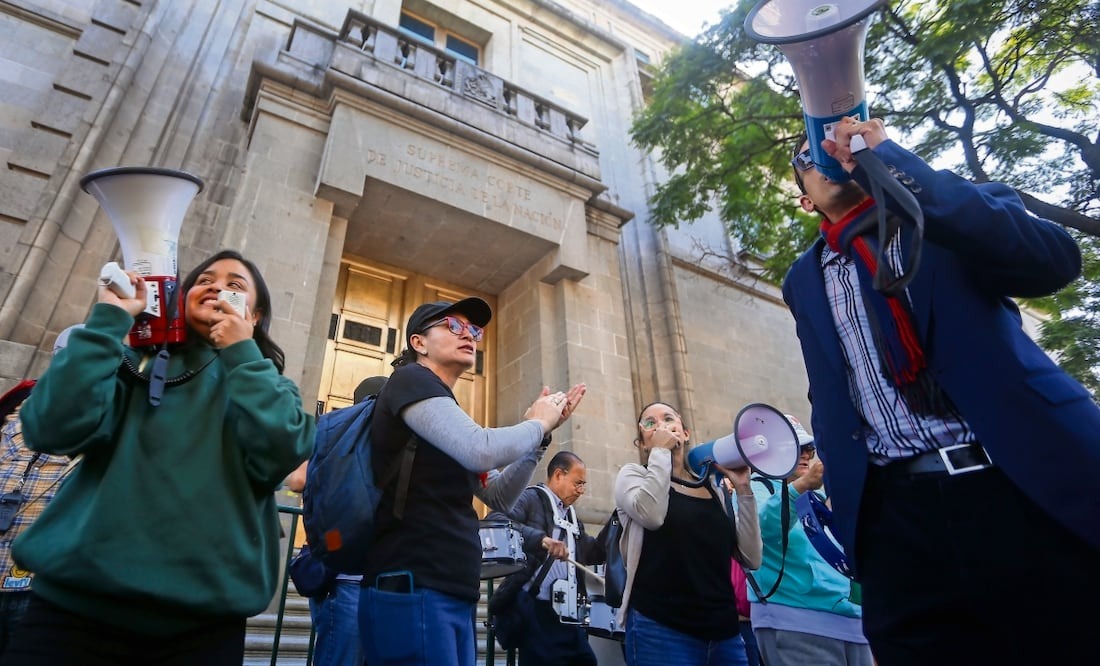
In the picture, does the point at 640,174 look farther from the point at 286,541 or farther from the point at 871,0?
the point at 871,0

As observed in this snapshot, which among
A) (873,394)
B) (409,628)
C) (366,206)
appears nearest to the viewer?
(873,394)

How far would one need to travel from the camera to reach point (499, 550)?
3105mm

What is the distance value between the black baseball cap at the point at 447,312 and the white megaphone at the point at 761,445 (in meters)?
1.44

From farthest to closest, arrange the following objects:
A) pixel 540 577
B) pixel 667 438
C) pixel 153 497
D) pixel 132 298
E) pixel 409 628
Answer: pixel 540 577, pixel 667 438, pixel 409 628, pixel 132 298, pixel 153 497

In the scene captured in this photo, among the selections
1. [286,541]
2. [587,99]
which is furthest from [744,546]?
[587,99]

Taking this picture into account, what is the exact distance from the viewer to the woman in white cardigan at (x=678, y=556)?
9.64 ft

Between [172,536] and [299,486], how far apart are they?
1.84 m

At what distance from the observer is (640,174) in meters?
11.8

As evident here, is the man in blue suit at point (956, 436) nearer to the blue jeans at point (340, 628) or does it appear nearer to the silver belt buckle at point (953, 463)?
the silver belt buckle at point (953, 463)

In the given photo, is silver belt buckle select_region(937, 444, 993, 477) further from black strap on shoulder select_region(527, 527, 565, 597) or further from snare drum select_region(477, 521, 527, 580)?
black strap on shoulder select_region(527, 527, 565, 597)

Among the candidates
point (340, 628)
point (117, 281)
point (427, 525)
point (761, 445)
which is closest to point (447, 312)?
point (427, 525)

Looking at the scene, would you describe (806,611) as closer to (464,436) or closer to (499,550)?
(499,550)

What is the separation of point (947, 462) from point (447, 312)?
2.02 meters

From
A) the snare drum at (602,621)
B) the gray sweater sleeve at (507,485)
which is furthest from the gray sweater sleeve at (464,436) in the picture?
the snare drum at (602,621)
